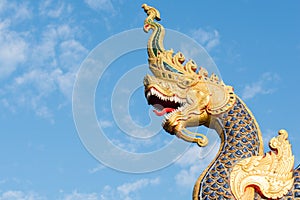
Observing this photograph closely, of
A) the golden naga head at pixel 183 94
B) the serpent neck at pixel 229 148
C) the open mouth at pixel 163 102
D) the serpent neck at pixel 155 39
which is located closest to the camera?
the serpent neck at pixel 229 148

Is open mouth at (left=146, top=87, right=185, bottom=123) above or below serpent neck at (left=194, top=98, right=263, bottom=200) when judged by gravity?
above

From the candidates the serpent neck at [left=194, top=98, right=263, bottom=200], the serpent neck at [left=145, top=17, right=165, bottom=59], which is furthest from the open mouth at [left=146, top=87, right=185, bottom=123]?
the serpent neck at [left=145, top=17, right=165, bottom=59]

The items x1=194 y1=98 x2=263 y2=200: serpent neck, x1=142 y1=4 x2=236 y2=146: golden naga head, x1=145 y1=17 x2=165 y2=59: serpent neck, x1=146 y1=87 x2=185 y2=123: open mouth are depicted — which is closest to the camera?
x1=194 y1=98 x2=263 y2=200: serpent neck

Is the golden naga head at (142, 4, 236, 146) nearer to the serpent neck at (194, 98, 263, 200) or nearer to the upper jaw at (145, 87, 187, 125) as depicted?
the upper jaw at (145, 87, 187, 125)

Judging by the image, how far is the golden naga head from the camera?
650 centimetres

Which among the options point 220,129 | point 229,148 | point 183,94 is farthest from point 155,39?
point 229,148

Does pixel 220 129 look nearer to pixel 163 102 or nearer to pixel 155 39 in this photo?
pixel 163 102

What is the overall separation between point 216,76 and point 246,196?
5.90 ft

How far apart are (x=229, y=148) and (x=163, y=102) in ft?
3.39

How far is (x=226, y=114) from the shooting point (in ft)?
21.7

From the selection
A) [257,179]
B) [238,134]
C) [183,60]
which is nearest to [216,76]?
[183,60]

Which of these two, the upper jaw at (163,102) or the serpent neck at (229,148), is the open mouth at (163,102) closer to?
the upper jaw at (163,102)

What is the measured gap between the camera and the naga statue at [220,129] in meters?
5.93

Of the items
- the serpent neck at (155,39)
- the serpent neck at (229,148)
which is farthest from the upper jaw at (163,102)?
the serpent neck at (155,39)
